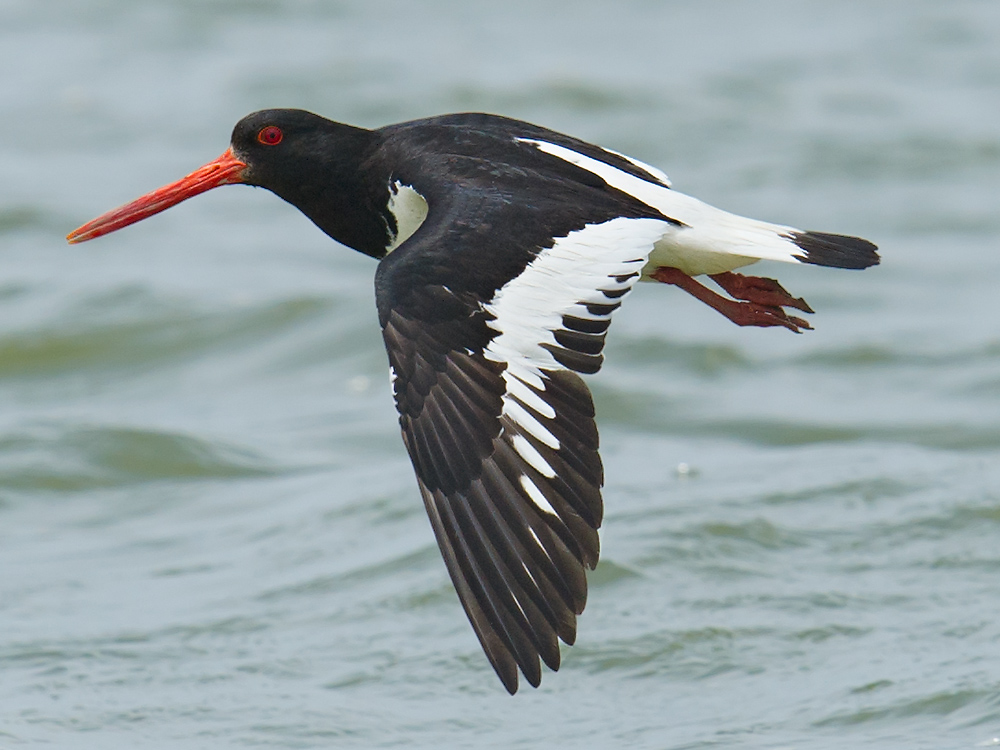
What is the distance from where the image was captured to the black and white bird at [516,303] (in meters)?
5.00

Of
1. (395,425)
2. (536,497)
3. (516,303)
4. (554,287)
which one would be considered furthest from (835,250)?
(395,425)

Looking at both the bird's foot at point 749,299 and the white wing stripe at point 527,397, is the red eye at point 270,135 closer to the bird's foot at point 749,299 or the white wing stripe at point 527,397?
the bird's foot at point 749,299

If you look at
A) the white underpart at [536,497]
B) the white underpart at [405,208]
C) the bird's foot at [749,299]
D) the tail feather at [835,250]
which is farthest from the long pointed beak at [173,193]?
the white underpart at [536,497]

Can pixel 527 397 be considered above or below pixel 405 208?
below

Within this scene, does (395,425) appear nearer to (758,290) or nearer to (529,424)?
(758,290)

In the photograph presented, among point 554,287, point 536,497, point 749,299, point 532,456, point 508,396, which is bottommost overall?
point 536,497

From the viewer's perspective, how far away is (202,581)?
8.08 m

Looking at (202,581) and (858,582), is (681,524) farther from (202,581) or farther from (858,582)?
(202,581)

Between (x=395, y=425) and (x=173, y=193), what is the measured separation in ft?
10.3

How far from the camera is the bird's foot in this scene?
6.32 metres

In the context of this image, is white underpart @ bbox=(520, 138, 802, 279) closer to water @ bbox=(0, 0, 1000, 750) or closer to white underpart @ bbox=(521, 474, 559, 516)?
white underpart @ bbox=(521, 474, 559, 516)

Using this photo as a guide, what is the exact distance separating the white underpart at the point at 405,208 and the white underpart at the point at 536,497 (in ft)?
4.74

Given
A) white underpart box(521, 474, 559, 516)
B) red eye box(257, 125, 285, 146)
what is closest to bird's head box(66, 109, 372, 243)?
red eye box(257, 125, 285, 146)

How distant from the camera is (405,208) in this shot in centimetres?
639
